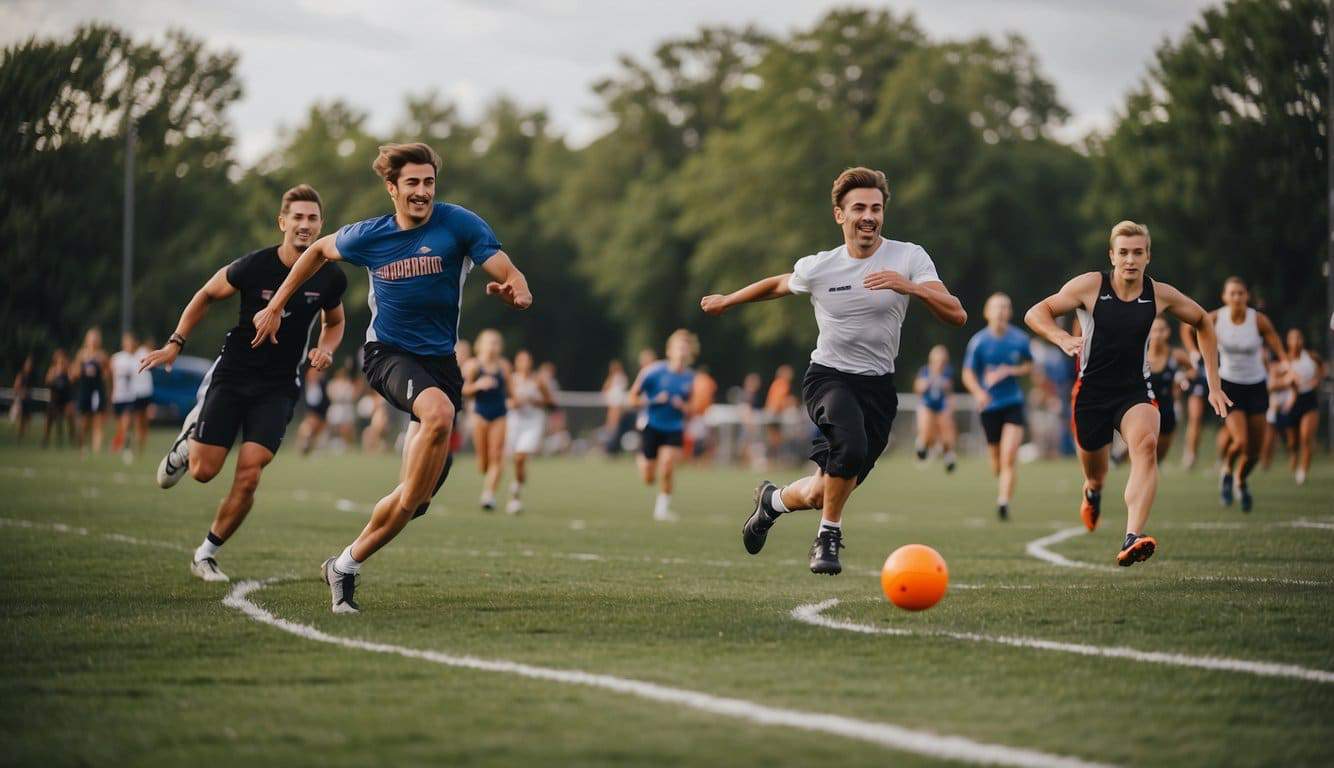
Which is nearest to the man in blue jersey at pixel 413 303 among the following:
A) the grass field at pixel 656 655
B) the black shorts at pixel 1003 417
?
the grass field at pixel 656 655

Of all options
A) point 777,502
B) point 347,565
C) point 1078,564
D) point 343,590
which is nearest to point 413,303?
point 347,565

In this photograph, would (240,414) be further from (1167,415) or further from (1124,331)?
(1167,415)

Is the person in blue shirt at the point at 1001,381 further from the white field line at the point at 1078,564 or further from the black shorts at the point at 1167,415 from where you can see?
the white field line at the point at 1078,564

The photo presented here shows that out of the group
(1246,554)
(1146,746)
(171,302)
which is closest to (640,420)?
(1246,554)

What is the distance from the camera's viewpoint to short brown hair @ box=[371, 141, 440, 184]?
27.2 ft

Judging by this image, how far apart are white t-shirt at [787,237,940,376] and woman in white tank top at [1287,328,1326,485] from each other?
13.8 meters

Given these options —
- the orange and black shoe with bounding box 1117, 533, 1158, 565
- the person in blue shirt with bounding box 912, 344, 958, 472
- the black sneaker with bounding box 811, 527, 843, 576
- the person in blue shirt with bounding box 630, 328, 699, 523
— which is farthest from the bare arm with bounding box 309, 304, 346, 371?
the person in blue shirt with bounding box 912, 344, 958, 472

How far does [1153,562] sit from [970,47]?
4765 cm

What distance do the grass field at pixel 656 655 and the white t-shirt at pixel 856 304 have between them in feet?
4.82

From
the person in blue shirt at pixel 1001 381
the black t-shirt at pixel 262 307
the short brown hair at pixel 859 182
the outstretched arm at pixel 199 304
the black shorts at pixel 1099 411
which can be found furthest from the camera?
the person in blue shirt at pixel 1001 381

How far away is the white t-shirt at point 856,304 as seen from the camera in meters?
9.21

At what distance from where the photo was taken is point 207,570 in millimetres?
9703

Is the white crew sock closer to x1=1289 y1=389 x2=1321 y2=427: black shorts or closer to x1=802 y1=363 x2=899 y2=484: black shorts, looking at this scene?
x1=802 y1=363 x2=899 y2=484: black shorts

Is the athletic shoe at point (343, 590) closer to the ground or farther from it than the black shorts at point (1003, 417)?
closer to the ground
